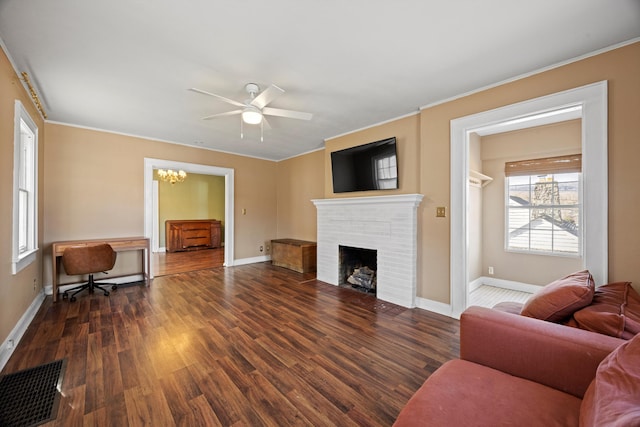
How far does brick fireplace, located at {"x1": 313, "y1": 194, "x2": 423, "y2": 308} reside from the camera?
3.20 metres

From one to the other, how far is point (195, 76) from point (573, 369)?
3.27 meters

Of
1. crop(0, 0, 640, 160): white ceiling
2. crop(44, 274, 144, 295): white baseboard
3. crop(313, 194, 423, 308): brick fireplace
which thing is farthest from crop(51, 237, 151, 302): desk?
crop(313, 194, 423, 308): brick fireplace

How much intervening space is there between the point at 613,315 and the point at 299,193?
490 centimetres

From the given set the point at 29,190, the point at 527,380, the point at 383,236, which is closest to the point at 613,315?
the point at 527,380

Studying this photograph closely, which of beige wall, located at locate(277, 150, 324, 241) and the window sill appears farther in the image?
beige wall, located at locate(277, 150, 324, 241)

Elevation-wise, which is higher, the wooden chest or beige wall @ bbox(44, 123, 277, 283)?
beige wall @ bbox(44, 123, 277, 283)

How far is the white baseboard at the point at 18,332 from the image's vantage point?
1999 millimetres

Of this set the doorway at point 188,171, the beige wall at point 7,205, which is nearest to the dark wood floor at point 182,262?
the doorway at point 188,171

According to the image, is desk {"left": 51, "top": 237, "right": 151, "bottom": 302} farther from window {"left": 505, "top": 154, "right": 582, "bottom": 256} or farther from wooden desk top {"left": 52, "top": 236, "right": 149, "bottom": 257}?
window {"left": 505, "top": 154, "right": 582, "bottom": 256}

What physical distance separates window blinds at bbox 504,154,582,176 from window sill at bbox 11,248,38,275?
609 cm

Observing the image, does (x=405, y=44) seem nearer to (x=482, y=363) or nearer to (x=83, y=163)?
(x=482, y=363)

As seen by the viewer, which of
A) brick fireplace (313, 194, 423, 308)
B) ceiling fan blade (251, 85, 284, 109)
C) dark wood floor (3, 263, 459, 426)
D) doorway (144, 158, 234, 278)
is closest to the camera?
dark wood floor (3, 263, 459, 426)

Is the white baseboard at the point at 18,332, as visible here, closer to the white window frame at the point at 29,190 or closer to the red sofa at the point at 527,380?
the white window frame at the point at 29,190

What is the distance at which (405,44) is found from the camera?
196 centimetres
